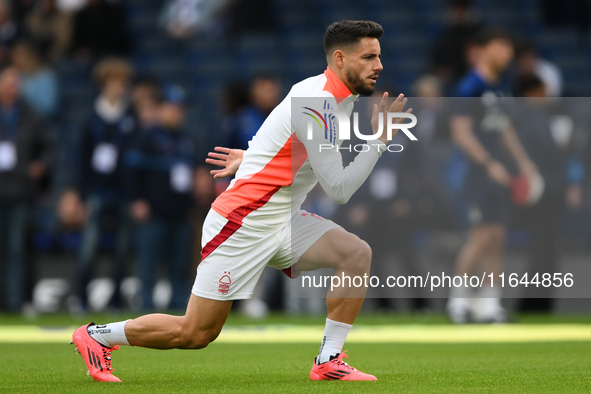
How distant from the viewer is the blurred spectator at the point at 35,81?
39.2 ft

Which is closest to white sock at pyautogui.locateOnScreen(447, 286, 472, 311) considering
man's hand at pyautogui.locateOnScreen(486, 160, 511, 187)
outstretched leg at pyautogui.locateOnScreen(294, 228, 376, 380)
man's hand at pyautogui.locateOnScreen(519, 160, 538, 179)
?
man's hand at pyautogui.locateOnScreen(486, 160, 511, 187)

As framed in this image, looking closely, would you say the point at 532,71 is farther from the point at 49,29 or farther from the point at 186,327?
the point at 49,29

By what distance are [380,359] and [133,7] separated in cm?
1114

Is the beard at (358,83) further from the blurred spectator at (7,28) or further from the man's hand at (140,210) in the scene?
the blurred spectator at (7,28)

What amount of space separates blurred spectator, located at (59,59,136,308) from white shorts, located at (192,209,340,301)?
553cm

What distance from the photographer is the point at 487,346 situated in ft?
22.4

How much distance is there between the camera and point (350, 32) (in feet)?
15.9

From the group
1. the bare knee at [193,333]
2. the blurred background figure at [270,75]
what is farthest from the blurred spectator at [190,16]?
the bare knee at [193,333]

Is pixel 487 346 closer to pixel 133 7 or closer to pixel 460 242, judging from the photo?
pixel 460 242

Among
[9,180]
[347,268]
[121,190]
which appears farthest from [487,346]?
[9,180]

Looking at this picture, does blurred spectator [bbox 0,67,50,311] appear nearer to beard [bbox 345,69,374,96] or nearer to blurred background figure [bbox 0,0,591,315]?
blurred background figure [bbox 0,0,591,315]

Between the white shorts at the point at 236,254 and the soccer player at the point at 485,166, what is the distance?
14.0 feet

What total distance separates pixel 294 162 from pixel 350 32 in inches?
29.2

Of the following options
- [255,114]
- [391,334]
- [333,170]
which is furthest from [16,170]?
[333,170]
